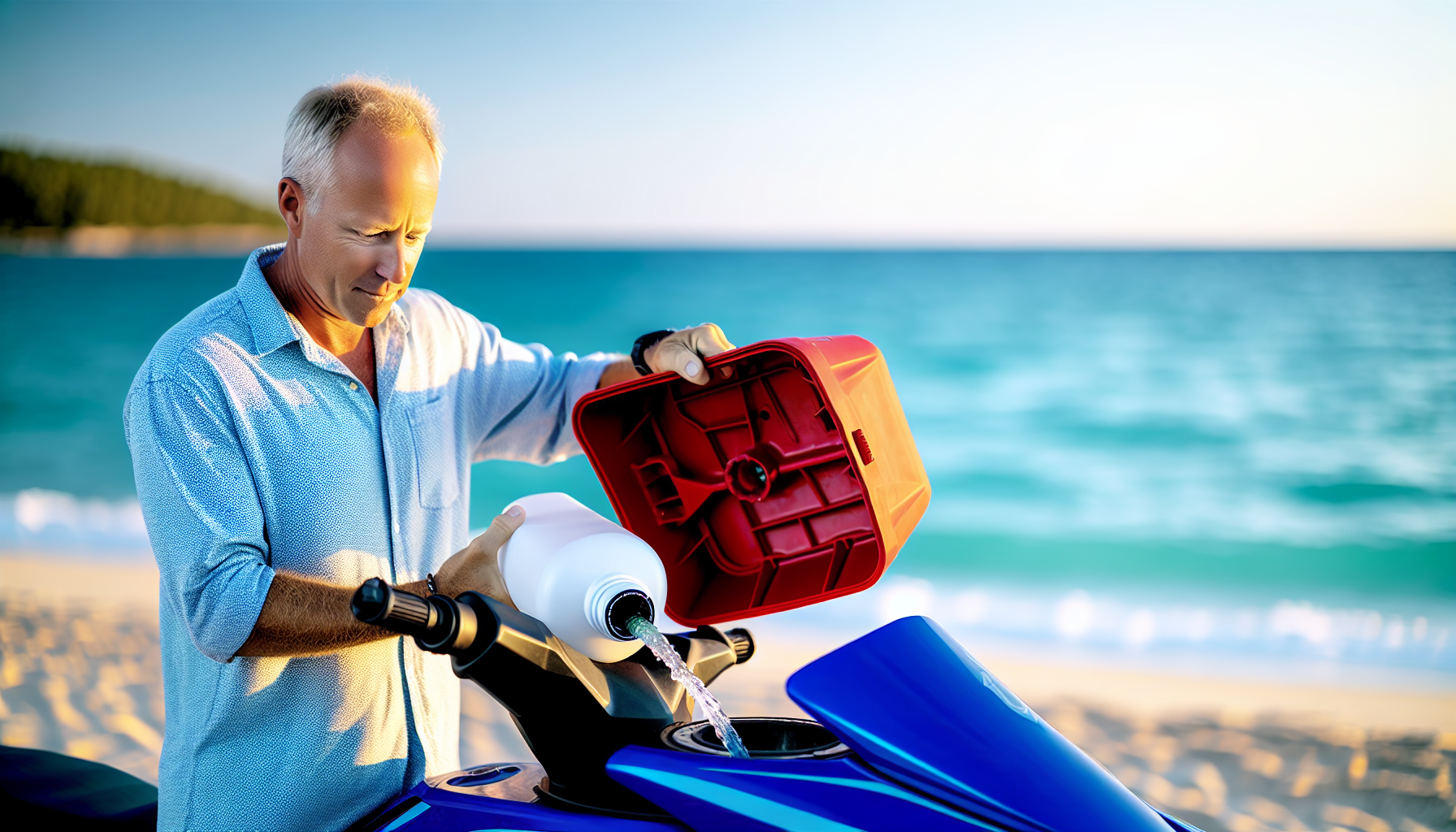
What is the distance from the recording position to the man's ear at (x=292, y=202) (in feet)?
4.95

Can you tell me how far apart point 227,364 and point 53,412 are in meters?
15.1

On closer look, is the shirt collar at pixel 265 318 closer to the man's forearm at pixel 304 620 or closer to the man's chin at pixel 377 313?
the man's chin at pixel 377 313

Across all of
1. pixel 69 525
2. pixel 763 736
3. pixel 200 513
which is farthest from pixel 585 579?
pixel 69 525

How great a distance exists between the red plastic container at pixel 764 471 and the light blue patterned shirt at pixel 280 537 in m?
0.33

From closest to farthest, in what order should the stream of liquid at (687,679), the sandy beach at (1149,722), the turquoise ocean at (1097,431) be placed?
the stream of liquid at (687,679) < the sandy beach at (1149,722) < the turquoise ocean at (1097,431)

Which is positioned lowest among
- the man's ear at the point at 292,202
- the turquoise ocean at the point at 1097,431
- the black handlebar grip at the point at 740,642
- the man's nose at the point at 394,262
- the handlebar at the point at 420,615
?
the turquoise ocean at the point at 1097,431

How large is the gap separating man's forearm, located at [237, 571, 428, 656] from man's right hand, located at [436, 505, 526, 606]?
4 cm

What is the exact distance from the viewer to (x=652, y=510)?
1661mm

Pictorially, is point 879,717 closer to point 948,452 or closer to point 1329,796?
point 1329,796

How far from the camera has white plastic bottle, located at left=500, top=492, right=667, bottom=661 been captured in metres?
1.22

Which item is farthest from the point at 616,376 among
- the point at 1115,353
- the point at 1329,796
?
the point at 1115,353

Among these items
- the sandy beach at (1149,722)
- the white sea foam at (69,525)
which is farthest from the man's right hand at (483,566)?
the white sea foam at (69,525)

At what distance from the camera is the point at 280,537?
4.86 ft

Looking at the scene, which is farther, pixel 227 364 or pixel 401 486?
pixel 401 486
